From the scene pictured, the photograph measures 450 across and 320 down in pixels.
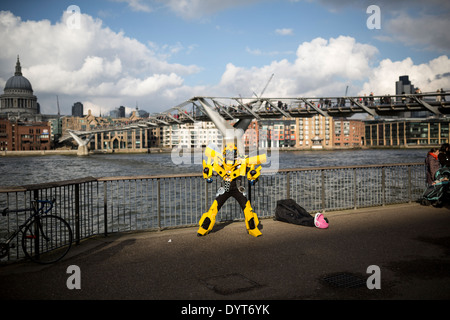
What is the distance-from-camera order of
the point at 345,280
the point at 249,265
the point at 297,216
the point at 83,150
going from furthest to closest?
1. the point at 83,150
2. the point at 297,216
3. the point at 249,265
4. the point at 345,280

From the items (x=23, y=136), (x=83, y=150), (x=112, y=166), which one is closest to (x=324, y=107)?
(x=112, y=166)

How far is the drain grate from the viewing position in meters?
4.67

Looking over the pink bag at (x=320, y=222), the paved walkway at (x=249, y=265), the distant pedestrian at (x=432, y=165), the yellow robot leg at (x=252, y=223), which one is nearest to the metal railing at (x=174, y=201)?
the distant pedestrian at (x=432, y=165)

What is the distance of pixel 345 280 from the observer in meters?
4.85

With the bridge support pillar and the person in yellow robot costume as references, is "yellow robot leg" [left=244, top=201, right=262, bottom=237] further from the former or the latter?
the bridge support pillar

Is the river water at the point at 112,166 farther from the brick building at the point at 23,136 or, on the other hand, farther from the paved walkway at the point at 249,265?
the brick building at the point at 23,136

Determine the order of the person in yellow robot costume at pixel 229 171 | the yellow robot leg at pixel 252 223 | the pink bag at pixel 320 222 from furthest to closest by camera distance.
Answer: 1. the pink bag at pixel 320 222
2. the person in yellow robot costume at pixel 229 171
3. the yellow robot leg at pixel 252 223

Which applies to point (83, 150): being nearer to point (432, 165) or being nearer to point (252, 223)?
point (432, 165)

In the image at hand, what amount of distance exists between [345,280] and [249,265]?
4.33 feet

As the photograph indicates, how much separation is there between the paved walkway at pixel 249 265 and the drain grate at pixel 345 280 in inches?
2.4

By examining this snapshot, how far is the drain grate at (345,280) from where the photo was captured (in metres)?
4.67

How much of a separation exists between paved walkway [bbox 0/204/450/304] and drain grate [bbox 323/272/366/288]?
0.20 feet

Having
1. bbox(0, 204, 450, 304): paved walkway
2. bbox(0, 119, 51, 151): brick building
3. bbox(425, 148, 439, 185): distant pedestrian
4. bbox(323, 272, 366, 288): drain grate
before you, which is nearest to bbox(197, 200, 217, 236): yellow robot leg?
bbox(0, 204, 450, 304): paved walkway
